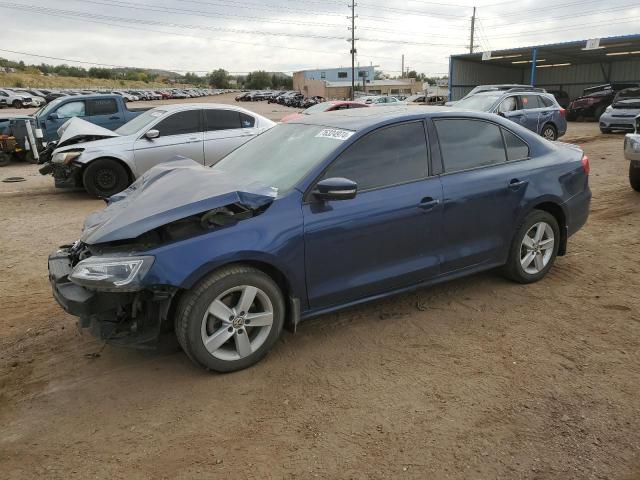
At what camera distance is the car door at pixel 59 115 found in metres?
13.7

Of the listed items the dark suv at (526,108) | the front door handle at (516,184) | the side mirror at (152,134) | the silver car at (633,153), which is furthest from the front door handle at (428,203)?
the dark suv at (526,108)

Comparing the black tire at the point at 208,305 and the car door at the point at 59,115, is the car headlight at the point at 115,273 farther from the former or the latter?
the car door at the point at 59,115

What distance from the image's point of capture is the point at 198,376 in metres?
3.33

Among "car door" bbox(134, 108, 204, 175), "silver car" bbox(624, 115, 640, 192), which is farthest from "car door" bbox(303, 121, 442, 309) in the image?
"car door" bbox(134, 108, 204, 175)

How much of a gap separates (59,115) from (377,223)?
12946mm

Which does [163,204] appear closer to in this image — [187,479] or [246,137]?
[187,479]

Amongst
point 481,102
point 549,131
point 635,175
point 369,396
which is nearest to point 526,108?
point 549,131

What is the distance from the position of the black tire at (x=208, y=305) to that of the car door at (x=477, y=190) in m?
1.53

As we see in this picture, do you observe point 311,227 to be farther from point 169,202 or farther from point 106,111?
point 106,111

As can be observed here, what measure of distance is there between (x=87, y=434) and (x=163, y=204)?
56.1 inches

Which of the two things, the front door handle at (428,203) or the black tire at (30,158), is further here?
the black tire at (30,158)

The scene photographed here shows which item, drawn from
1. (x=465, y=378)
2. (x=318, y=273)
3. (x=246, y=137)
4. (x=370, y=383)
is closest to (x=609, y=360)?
(x=465, y=378)

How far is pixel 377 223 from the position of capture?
364cm

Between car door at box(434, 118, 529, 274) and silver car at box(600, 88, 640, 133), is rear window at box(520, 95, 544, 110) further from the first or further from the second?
car door at box(434, 118, 529, 274)
